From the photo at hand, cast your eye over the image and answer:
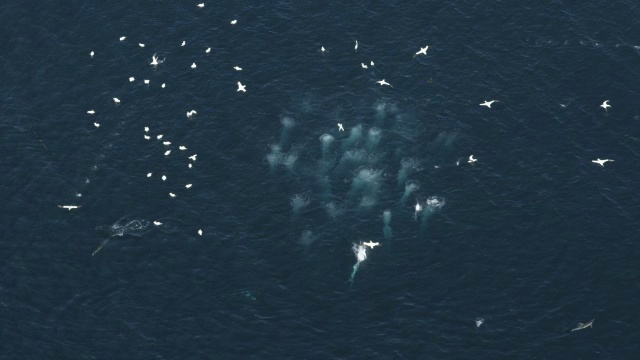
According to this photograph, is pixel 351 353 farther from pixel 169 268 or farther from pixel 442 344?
pixel 169 268

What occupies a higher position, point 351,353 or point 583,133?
point 583,133

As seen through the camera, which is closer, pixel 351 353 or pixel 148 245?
pixel 351 353

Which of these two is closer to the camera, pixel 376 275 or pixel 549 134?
pixel 376 275

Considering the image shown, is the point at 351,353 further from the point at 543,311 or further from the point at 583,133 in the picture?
the point at 583,133

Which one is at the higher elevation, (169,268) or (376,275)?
(376,275)

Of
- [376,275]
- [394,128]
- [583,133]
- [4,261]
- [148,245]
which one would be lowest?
[4,261]

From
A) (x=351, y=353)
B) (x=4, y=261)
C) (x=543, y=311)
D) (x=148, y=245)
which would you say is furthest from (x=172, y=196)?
(x=543, y=311)

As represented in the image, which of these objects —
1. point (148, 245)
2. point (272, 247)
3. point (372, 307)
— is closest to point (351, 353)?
point (372, 307)

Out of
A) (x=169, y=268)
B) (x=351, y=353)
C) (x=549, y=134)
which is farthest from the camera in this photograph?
(x=549, y=134)

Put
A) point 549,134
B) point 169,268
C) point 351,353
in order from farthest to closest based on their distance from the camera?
point 549,134 < point 169,268 < point 351,353
